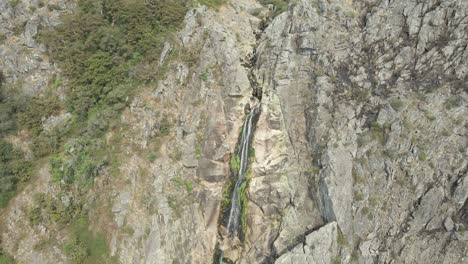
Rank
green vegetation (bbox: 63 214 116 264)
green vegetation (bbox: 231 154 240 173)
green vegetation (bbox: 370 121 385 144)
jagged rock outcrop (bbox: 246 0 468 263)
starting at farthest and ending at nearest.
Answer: green vegetation (bbox: 231 154 240 173), green vegetation (bbox: 63 214 116 264), green vegetation (bbox: 370 121 385 144), jagged rock outcrop (bbox: 246 0 468 263)

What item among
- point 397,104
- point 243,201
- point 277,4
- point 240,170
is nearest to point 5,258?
point 243,201

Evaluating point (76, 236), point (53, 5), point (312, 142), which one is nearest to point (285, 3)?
point (312, 142)

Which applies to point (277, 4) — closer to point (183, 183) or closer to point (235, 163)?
point (235, 163)

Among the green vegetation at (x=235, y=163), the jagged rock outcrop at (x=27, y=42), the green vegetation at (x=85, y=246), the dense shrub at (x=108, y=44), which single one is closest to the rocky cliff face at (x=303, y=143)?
the jagged rock outcrop at (x=27, y=42)

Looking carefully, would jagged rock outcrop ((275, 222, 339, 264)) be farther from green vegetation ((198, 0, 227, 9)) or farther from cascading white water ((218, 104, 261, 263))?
green vegetation ((198, 0, 227, 9))

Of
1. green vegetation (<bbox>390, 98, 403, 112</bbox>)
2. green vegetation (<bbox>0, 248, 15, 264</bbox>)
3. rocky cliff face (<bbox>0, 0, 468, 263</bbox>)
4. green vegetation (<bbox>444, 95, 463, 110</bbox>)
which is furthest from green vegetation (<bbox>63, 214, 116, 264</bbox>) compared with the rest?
green vegetation (<bbox>444, 95, 463, 110</bbox>)

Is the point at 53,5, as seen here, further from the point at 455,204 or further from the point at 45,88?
the point at 455,204

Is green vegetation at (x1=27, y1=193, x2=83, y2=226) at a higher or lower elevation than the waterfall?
lower
